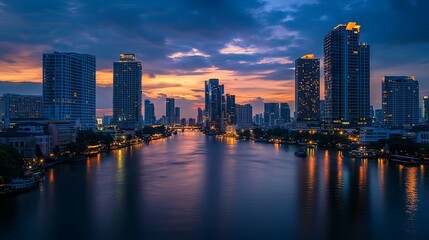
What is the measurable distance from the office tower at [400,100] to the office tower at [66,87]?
45708mm

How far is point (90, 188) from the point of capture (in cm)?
1429

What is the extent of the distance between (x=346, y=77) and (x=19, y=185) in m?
40.5

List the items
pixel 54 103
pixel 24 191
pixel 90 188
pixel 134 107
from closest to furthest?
1. pixel 24 191
2. pixel 90 188
3. pixel 54 103
4. pixel 134 107

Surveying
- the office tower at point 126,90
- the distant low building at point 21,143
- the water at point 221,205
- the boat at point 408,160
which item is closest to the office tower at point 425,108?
the office tower at point 126,90

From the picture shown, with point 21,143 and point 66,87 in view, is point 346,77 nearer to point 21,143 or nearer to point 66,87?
point 66,87

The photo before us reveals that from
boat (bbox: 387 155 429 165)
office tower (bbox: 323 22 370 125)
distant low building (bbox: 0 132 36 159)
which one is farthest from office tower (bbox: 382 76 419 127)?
distant low building (bbox: 0 132 36 159)

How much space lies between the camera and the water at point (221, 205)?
930cm

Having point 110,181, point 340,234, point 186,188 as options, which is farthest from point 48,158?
point 340,234

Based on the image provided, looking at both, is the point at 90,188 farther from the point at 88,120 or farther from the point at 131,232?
the point at 88,120

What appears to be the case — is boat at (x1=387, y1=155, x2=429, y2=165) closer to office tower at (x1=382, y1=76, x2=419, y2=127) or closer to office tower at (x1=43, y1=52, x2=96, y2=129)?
office tower at (x1=43, y1=52, x2=96, y2=129)

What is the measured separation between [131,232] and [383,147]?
21.5 m

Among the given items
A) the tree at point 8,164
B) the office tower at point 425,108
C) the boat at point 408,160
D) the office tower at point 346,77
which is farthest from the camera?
the office tower at point 425,108

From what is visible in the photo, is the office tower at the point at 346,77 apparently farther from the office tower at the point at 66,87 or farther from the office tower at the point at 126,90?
the office tower at the point at 126,90

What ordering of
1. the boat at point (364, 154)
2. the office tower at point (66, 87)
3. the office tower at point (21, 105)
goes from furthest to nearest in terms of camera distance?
the office tower at point (21, 105) < the office tower at point (66, 87) < the boat at point (364, 154)
